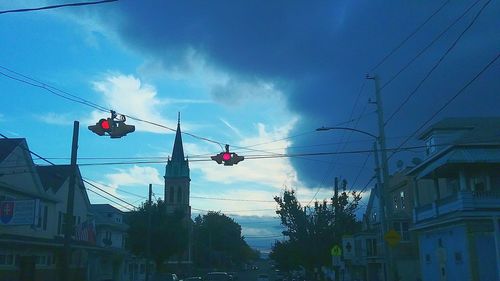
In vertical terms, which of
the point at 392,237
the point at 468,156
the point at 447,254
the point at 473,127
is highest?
the point at 473,127

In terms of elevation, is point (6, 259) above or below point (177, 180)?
below

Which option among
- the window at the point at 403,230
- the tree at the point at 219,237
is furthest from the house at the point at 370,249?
the tree at the point at 219,237

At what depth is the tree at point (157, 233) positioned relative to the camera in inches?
2347

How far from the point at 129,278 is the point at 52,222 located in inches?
1058

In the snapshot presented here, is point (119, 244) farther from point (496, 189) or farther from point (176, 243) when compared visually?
point (496, 189)

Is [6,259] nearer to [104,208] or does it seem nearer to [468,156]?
[468,156]

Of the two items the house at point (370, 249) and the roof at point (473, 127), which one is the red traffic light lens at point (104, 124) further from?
the house at point (370, 249)

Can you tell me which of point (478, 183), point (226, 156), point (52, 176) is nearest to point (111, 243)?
point (52, 176)

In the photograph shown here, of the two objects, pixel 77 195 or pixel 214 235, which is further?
pixel 214 235

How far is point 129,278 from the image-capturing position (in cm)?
6631

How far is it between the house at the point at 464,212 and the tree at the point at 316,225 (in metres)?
10.9

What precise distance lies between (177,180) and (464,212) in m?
99.3

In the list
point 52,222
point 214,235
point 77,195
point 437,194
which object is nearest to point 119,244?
point 77,195

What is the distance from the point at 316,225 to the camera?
4909 cm
